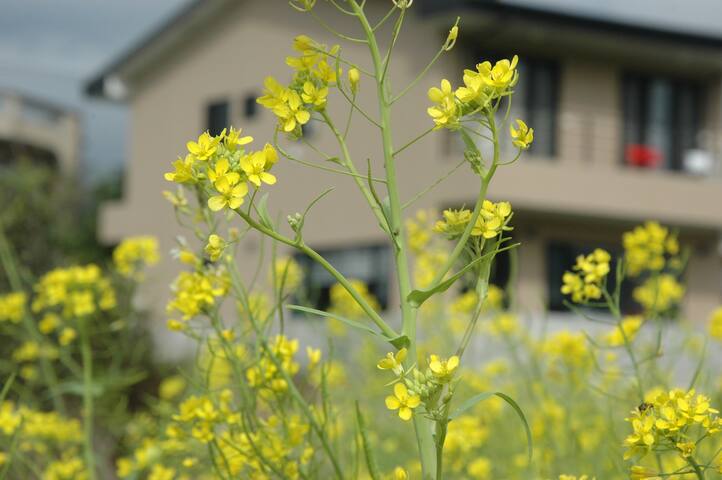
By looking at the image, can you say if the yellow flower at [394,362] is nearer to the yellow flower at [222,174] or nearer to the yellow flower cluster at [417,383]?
the yellow flower cluster at [417,383]

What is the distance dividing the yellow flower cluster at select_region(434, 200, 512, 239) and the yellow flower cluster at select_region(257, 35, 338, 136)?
1.02 feet

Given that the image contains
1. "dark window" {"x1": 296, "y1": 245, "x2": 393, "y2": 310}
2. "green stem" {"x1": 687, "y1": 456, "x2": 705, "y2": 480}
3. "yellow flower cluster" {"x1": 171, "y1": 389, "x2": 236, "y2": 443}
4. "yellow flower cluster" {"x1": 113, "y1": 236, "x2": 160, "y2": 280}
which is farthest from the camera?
"dark window" {"x1": 296, "y1": 245, "x2": 393, "y2": 310}

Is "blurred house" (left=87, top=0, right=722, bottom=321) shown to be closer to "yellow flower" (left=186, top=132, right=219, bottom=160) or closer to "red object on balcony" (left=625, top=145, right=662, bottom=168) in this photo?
"red object on balcony" (left=625, top=145, right=662, bottom=168)

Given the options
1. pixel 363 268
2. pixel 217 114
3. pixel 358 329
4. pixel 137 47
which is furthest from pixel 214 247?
pixel 137 47

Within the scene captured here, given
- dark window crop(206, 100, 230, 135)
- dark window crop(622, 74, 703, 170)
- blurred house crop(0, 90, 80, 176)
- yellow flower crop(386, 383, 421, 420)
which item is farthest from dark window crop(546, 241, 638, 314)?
blurred house crop(0, 90, 80, 176)

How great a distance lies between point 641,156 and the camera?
1797 centimetres

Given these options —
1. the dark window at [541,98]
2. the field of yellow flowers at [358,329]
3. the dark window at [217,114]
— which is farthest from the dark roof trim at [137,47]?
the field of yellow flowers at [358,329]

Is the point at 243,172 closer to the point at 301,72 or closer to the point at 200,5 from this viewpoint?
the point at 301,72

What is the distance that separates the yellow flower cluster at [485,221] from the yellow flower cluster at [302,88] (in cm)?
31

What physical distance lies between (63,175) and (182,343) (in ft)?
47.1

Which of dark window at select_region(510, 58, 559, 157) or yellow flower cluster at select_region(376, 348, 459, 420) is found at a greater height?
dark window at select_region(510, 58, 559, 157)

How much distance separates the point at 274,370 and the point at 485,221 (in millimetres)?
823

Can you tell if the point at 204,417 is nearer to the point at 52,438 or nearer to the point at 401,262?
the point at 401,262

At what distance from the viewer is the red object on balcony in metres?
18.0
